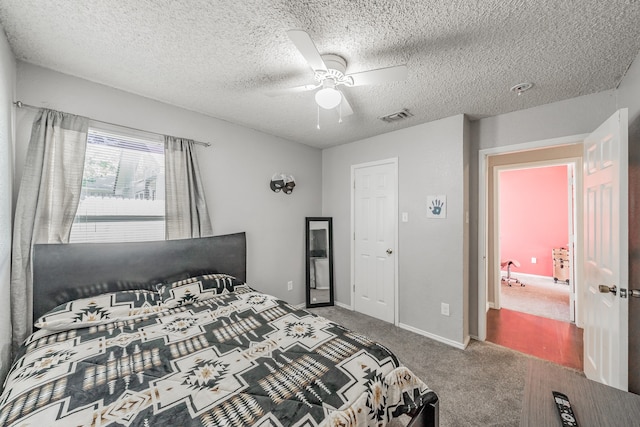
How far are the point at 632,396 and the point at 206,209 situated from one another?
3.15 m

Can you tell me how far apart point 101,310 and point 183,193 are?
1.19 meters

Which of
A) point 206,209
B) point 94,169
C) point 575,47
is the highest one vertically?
point 575,47

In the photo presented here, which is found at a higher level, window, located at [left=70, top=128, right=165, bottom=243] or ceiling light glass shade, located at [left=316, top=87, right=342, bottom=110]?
ceiling light glass shade, located at [left=316, top=87, right=342, bottom=110]

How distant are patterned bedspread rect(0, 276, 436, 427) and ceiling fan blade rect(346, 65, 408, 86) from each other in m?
1.68

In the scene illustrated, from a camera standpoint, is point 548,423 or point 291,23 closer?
point 548,423

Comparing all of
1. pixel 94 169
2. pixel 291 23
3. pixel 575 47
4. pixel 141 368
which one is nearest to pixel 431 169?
pixel 575 47

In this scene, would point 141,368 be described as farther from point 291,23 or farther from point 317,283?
point 317,283

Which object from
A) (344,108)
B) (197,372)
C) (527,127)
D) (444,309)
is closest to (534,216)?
(527,127)

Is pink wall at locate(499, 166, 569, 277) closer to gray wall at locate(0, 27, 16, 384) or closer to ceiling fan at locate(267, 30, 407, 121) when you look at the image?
ceiling fan at locate(267, 30, 407, 121)

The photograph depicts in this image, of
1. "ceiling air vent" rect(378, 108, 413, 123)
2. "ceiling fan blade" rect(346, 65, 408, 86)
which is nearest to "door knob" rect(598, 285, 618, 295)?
"ceiling fan blade" rect(346, 65, 408, 86)

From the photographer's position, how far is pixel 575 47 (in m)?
1.62

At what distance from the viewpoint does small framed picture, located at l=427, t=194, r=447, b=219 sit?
2822mm

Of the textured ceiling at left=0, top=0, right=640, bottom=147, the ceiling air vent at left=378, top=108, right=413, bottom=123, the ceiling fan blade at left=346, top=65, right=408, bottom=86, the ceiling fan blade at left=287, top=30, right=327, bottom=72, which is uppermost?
the textured ceiling at left=0, top=0, right=640, bottom=147

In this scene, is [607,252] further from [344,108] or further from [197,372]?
[197,372]
